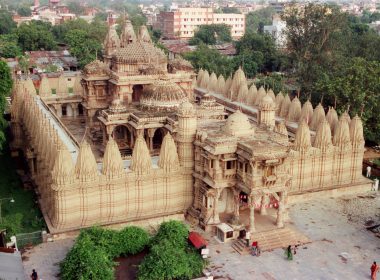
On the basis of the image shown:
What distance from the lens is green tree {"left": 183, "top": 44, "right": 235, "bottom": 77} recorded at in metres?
71.4

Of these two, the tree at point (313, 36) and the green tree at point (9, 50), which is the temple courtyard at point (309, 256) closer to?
the tree at point (313, 36)

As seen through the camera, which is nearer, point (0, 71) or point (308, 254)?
point (308, 254)

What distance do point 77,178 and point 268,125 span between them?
36.4 feet

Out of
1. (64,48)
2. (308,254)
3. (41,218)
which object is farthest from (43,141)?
(64,48)

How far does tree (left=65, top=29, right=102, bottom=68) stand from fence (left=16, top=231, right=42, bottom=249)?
5338 centimetres

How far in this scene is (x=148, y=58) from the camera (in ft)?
126

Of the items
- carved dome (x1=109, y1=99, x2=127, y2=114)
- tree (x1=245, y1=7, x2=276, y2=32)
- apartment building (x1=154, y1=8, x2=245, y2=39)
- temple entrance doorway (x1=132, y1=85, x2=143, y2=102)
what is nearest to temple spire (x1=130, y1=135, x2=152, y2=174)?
carved dome (x1=109, y1=99, x2=127, y2=114)

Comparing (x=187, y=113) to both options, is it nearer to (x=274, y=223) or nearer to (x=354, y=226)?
(x=274, y=223)

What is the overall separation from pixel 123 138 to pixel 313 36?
27.4 m

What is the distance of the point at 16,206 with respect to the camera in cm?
2908

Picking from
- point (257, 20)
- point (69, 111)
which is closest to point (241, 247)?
point (69, 111)

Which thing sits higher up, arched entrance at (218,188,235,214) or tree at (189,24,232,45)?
tree at (189,24,232,45)

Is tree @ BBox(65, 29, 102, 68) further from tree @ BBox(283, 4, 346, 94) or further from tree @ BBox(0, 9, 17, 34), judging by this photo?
tree @ BBox(0, 9, 17, 34)

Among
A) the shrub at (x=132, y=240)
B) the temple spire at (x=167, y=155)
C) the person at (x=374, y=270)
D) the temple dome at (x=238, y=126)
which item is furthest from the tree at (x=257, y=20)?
the person at (x=374, y=270)
